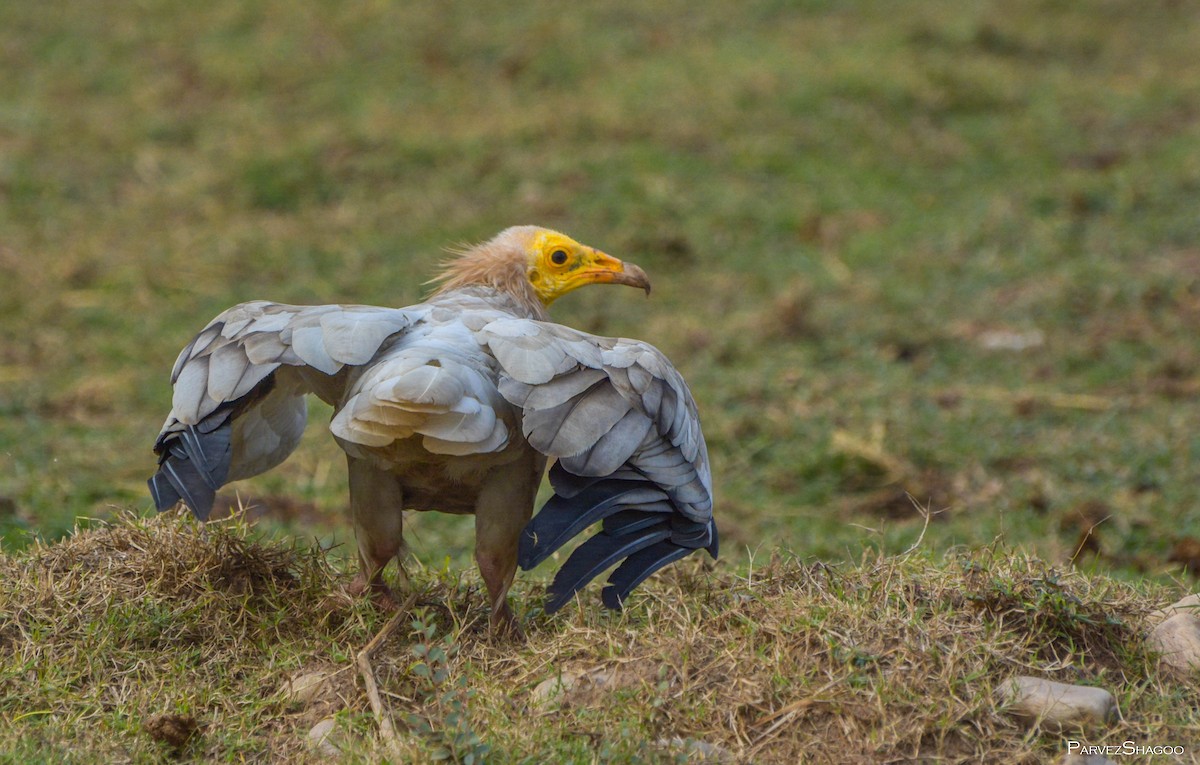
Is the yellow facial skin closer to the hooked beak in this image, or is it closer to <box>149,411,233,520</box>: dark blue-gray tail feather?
the hooked beak

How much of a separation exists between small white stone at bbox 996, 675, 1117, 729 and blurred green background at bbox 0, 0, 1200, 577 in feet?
4.69

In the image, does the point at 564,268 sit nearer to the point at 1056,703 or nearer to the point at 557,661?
the point at 557,661

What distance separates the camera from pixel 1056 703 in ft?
10.5

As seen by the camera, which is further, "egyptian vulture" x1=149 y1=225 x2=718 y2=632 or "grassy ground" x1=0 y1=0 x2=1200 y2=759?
"grassy ground" x1=0 y1=0 x2=1200 y2=759

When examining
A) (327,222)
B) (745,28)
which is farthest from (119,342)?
(745,28)

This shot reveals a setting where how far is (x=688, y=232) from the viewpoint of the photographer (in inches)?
366

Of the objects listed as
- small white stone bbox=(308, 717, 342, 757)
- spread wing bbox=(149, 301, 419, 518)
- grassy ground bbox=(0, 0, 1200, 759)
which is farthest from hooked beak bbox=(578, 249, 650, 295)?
small white stone bbox=(308, 717, 342, 757)

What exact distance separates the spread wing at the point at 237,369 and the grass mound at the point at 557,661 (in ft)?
1.44

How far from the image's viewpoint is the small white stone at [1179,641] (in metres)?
3.47

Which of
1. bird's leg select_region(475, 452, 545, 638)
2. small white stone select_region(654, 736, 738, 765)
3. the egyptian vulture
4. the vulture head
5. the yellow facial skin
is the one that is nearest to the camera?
small white stone select_region(654, 736, 738, 765)

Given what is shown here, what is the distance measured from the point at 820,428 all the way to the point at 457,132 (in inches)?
189

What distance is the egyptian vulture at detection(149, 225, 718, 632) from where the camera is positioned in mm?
3451

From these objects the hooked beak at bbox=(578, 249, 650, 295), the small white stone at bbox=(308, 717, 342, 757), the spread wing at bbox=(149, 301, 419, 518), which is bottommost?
the small white stone at bbox=(308, 717, 342, 757)

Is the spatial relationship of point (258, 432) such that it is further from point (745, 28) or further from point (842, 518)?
point (745, 28)
